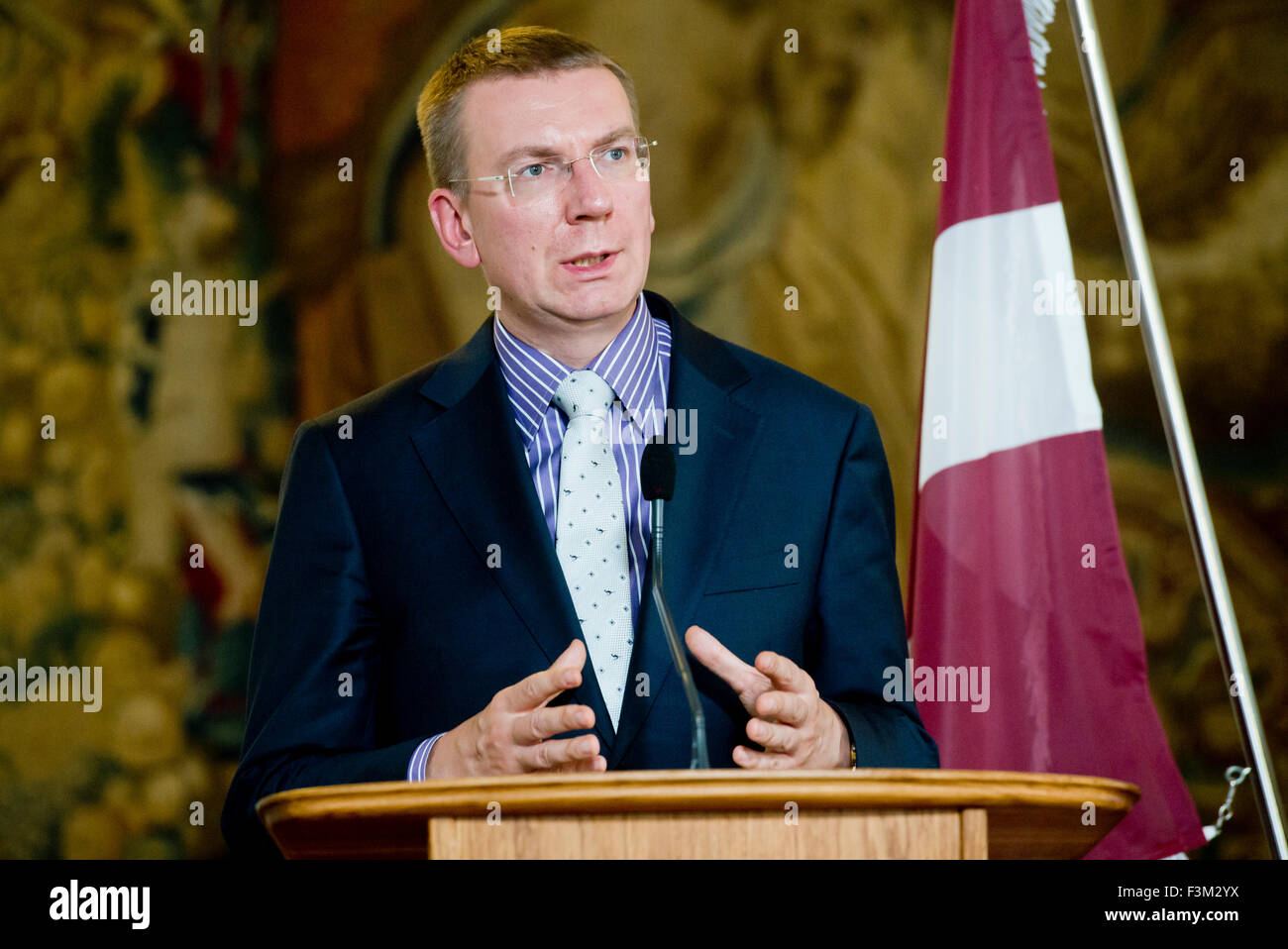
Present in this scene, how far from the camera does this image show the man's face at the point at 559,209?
2355 millimetres

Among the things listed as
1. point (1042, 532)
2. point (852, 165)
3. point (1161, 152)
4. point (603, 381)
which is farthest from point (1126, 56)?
point (603, 381)

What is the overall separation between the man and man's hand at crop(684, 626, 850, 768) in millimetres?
259

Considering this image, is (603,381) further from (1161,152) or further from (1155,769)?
(1161,152)

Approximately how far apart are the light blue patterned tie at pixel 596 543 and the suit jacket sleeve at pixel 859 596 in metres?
0.33

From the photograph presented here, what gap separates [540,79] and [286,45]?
212 centimetres

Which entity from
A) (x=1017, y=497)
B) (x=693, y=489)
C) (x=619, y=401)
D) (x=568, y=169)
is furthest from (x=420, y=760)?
A: (x=1017, y=497)

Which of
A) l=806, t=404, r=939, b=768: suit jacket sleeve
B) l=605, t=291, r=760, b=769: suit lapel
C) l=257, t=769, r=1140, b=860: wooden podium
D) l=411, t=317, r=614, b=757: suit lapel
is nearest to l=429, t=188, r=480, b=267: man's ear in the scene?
l=411, t=317, r=614, b=757: suit lapel

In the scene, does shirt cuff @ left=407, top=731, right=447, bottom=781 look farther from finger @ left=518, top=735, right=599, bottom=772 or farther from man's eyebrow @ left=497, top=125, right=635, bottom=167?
man's eyebrow @ left=497, top=125, right=635, bottom=167

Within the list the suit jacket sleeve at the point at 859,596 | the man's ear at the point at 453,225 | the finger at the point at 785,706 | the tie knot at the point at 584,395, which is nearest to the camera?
the finger at the point at 785,706

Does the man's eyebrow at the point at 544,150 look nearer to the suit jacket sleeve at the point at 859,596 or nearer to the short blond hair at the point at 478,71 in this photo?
the short blond hair at the point at 478,71

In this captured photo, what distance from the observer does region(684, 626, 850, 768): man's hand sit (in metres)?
1.66

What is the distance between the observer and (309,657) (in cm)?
221

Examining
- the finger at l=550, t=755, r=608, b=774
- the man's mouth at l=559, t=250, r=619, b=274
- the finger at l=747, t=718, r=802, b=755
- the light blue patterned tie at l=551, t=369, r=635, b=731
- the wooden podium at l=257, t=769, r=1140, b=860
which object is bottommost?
the wooden podium at l=257, t=769, r=1140, b=860

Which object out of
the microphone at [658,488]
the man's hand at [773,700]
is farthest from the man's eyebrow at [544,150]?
the man's hand at [773,700]
